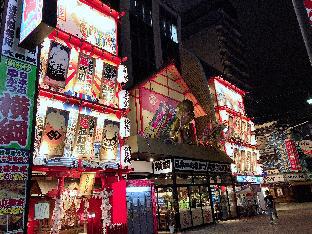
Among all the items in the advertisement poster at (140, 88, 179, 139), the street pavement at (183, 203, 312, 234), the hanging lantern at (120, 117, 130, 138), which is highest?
the advertisement poster at (140, 88, 179, 139)

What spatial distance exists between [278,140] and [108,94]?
27479mm

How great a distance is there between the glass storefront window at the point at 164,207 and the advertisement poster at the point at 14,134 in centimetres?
1162

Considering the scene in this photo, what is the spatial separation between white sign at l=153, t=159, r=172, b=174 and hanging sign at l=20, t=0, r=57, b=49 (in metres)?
12.0

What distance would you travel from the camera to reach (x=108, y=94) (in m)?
17.0

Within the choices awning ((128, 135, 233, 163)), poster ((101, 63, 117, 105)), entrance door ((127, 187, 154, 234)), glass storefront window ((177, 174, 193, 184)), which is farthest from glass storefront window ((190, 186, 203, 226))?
poster ((101, 63, 117, 105))

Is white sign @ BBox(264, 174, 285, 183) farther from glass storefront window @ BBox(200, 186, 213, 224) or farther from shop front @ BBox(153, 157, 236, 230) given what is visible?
glass storefront window @ BBox(200, 186, 213, 224)

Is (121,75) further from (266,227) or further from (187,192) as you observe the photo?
(266,227)

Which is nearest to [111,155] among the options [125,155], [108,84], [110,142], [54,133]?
[110,142]

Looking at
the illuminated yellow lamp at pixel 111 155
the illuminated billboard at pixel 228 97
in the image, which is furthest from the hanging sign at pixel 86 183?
the illuminated billboard at pixel 228 97

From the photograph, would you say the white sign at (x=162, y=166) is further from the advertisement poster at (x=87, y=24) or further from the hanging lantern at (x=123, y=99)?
the advertisement poster at (x=87, y=24)

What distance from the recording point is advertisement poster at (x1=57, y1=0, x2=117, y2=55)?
15.9 metres

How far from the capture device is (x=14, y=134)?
9.76m

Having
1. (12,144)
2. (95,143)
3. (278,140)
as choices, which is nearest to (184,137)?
(95,143)

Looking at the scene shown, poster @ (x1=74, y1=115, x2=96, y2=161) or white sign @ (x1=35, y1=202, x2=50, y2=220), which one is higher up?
poster @ (x1=74, y1=115, x2=96, y2=161)
